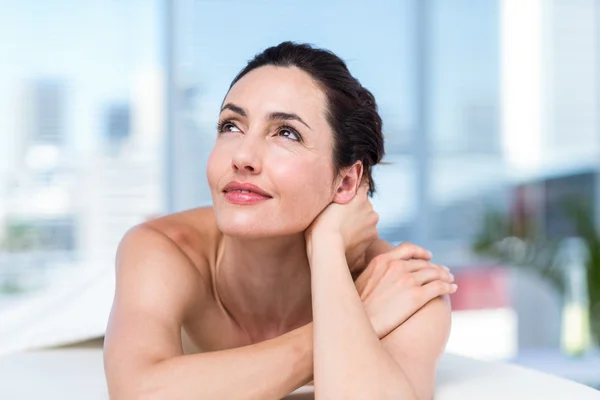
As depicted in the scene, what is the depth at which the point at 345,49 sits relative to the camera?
4309 mm

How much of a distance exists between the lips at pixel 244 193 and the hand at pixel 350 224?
17 cm

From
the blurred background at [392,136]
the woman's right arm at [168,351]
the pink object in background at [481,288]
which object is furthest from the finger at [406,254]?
the pink object in background at [481,288]

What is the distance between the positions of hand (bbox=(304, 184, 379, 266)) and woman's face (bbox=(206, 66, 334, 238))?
0.02 metres

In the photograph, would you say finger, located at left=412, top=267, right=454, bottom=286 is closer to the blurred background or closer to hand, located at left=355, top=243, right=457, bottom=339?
hand, located at left=355, top=243, right=457, bottom=339

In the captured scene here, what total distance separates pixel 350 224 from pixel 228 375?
0.44 m

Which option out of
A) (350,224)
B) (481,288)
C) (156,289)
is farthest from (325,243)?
(481,288)

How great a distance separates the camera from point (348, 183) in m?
1.49

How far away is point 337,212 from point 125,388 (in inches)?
21.0

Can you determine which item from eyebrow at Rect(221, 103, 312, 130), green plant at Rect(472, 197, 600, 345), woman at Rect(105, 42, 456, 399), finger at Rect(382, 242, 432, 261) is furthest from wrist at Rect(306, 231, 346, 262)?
green plant at Rect(472, 197, 600, 345)

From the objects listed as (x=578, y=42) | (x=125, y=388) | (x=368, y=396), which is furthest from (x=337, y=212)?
(x=578, y=42)

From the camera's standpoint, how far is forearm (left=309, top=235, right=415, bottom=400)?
117cm

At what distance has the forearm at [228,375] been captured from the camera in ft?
3.74

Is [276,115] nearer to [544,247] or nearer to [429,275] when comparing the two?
[429,275]

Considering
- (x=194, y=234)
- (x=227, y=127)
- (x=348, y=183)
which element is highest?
(x=227, y=127)
